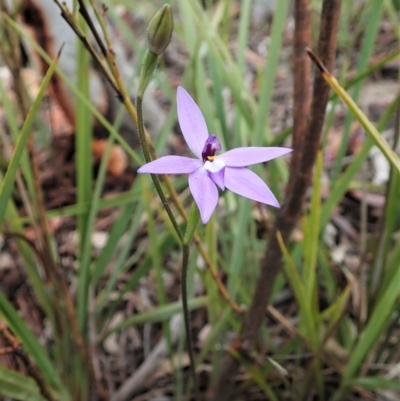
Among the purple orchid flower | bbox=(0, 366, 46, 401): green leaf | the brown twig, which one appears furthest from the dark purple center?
bbox=(0, 366, 46, 401): green leaf

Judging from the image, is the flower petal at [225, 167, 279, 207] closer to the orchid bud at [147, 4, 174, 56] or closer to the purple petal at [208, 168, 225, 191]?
the purple petal at [208, 168, 225, 191]

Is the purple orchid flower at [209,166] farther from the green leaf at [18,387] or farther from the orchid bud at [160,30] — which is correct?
the green leaf at [18,387]

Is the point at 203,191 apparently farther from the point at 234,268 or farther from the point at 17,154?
the point at 234,268

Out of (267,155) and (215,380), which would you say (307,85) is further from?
(215,380)

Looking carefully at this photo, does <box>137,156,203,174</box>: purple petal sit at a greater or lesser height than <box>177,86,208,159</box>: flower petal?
lesser

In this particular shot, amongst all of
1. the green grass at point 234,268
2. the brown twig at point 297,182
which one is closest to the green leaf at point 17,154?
the green grass at point 234,268

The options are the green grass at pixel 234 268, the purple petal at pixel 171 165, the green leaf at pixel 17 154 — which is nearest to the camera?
the purple petal at pixel 171 165
